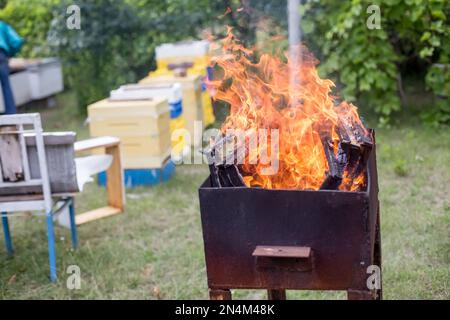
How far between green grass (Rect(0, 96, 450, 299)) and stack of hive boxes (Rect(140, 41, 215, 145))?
1316 millimetres

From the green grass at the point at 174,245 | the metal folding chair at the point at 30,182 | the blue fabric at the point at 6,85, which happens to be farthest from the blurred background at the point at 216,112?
the blue fabric at the point at 6,85

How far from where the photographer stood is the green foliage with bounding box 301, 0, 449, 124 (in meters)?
6.85

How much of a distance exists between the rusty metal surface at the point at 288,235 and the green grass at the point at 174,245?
4.62 feet

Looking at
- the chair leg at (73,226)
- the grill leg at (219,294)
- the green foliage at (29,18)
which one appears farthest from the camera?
the green foliage at (29,18)

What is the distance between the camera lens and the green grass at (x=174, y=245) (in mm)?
3854

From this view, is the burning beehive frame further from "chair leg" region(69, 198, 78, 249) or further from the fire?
"chair leg" region(69, 198, 78, 249)

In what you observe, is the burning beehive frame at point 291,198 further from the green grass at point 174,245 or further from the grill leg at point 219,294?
the green grass at point 174,245

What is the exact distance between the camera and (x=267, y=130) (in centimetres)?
272

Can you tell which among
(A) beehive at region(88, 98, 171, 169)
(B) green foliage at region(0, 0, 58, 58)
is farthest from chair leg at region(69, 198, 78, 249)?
(B) green foliage at region(0, 0, 58, 58)

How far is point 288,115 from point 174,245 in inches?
83.0

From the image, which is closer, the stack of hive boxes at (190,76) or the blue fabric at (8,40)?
the blue fabric at (8,40)

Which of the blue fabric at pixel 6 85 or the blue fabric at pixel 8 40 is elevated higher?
the blue fabric at pixel 8 40

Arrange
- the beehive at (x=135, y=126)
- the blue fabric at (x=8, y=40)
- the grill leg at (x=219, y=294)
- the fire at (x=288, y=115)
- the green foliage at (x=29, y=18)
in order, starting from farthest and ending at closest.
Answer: the green foliage at (x=29, y=18) < the blue fabric at (x=8, y=40) < the beehive at (x=135, y=126) < the fire at (x=288, y=115) < the grill leg at (x=219, y=294)

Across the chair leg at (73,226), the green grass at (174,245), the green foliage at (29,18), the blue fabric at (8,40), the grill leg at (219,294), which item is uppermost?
the green foliage at (29,18)
